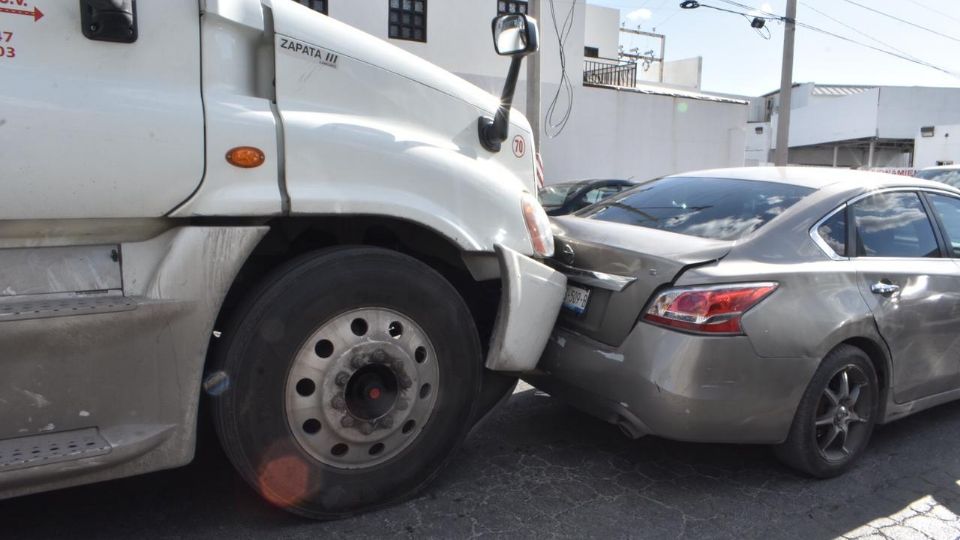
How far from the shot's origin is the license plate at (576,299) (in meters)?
3.33

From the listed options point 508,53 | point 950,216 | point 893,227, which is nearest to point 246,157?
point 508,53

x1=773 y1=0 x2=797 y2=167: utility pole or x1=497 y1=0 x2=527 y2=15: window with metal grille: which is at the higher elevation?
x1=497 y1=0 x2=527 y2=15: window with metal grille

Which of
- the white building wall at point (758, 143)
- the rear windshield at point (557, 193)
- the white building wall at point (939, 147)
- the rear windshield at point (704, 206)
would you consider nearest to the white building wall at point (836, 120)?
the white building wall at point (758, 143)

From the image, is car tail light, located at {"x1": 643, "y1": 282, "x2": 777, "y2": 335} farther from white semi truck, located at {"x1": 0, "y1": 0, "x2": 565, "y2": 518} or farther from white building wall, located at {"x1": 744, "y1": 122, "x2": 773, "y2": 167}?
white building wall, located at {"x1": 744, "y1": 122, "x2": 773, "y2": 167}

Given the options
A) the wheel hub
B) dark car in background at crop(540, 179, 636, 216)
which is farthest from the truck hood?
dark car in background at crop(540, 179, 636, 216)

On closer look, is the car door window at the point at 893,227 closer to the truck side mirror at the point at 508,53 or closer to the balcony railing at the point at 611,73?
the truck side mirror at the point at 508,53

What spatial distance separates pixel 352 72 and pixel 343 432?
1411 mm

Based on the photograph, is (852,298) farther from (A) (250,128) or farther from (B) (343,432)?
(A) (250,128)

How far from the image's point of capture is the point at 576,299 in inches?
133

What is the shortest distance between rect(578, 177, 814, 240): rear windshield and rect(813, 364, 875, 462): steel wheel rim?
84 centimetres

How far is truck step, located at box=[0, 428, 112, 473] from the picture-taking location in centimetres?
213

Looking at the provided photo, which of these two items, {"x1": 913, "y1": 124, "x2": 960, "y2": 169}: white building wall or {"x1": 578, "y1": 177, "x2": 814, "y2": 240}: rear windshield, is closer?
{"x1": 578, "y1": 177, "x2": 814, "y2": 240}: rear windshield

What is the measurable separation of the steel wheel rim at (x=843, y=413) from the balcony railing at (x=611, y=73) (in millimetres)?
20712

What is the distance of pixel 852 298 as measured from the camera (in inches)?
129
